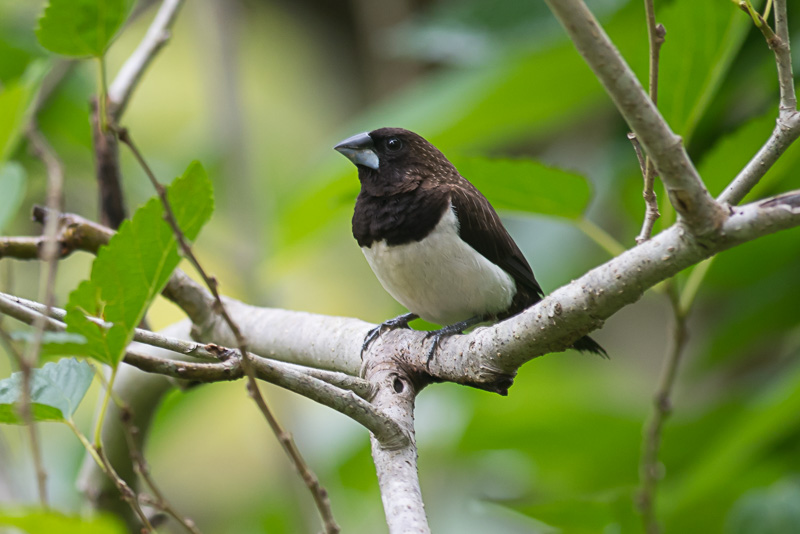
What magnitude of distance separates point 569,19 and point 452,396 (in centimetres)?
326

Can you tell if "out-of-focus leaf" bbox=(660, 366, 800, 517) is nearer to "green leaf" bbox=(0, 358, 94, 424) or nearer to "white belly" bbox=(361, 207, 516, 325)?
"white belly" bbox=(361, 207, 516, 325)

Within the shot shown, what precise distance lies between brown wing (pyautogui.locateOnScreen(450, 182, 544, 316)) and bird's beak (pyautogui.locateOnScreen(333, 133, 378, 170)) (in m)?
0.31

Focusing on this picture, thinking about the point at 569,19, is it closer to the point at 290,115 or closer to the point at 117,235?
the point at 117,235

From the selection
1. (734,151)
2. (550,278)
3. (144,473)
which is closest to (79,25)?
(144,473)

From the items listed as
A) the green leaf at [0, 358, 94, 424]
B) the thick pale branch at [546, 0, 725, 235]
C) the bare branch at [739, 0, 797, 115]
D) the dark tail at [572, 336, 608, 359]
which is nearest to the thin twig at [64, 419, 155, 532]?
the green leaf at [0, 358, 94, 424]

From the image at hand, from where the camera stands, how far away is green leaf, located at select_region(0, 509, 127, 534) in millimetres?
942

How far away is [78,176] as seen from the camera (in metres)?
4.69

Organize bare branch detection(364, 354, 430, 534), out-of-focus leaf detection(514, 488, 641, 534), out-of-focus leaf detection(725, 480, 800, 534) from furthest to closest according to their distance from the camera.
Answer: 1. out-of-focus leaf detection(725, 480, 800, 534)
2. out-of-focus leaf detection(514, 488, 641, 534)
3. bare branch detection(364, 354, 430, 534)

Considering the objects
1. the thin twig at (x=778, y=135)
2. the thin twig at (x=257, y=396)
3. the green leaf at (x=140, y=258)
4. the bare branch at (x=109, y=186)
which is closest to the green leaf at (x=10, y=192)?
the bare branch at (x=109, y=186)

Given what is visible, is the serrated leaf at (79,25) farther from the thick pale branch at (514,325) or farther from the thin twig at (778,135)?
the thin twig at (778,135)

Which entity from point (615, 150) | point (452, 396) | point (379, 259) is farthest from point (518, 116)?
point (452, 396)

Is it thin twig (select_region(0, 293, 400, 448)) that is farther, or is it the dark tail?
the dark tail

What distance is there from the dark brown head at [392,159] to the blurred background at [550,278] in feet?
0.49

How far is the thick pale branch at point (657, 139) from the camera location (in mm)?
1254
